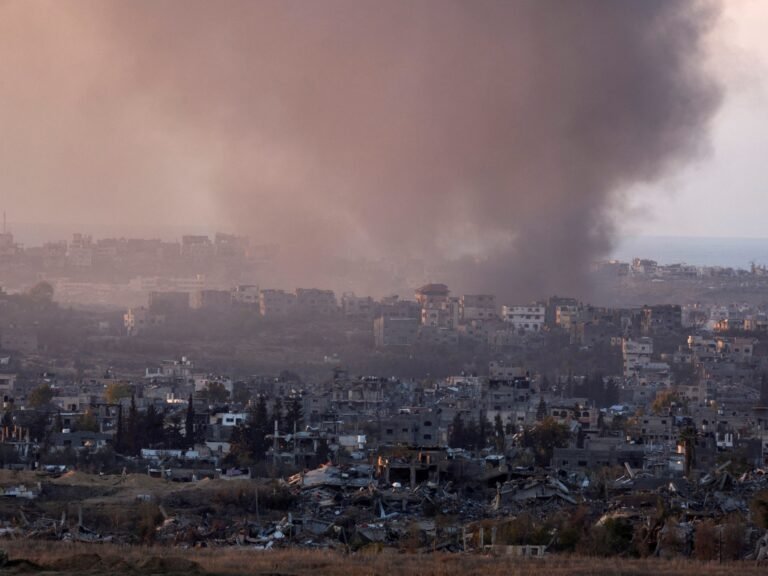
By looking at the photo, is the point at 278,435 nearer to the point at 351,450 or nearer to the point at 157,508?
the point at 351,450

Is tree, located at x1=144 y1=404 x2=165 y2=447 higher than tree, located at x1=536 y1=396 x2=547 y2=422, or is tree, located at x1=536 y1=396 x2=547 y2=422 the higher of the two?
tree, located at x1=536 y1=396 x2=547 y2=422

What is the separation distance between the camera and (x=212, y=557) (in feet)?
54.9

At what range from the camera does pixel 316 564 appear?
15945 mm

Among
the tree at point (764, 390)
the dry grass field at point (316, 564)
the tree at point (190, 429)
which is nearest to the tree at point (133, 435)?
the tree at point (190, 429)

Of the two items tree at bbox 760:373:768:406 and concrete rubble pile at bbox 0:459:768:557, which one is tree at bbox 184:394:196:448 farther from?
tree at bbox 760:373:768:406

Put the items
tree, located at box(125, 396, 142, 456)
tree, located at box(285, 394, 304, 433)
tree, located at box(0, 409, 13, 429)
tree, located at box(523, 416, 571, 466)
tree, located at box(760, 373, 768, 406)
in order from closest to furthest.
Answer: tree, located at box(125, 396, 142, 456) → tree, located at box(523, 416, 571, 466) → tree, located at box(285, 394, 304, 433) → tree, located at box(0, 409, 13, 429) → tree, located at box(760, 373, 768, 406)

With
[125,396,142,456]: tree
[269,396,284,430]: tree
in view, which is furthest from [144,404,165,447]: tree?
[269,396,284,430]: tree

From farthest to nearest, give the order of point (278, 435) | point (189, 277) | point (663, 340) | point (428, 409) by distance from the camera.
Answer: point (189, 277), point (663, 340), point (428, 409), point (278, 435)

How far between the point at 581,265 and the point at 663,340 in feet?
40.0

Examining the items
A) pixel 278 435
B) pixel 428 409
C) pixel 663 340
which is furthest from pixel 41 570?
pixel 663 340

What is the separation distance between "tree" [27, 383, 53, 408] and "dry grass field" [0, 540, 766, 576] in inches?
685

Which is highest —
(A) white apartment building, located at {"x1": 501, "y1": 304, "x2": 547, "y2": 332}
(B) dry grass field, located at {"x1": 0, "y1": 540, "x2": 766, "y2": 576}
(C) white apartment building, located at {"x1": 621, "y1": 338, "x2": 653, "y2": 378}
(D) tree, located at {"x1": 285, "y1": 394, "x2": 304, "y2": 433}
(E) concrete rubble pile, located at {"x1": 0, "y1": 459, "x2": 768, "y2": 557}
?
(A) white apartment building, located at {"x1": 501, "y1": 304, "x2": 547, "y2": 332}

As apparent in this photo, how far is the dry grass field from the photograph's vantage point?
49.9ft

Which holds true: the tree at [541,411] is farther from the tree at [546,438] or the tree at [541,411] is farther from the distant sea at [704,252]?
the distant sea at [704,252]
